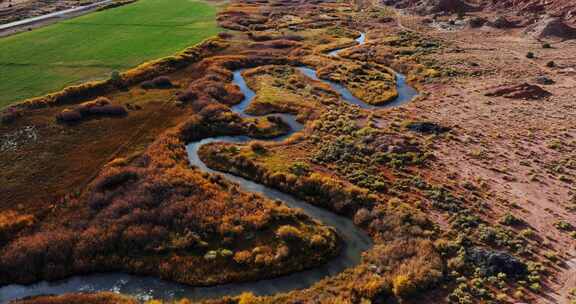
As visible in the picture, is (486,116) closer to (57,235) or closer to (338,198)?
(338,198)

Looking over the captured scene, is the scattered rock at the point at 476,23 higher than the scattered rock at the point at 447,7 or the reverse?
the reverse

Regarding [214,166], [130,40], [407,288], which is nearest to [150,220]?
[214,166]

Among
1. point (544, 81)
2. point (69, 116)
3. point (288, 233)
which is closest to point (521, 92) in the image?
point (544, 81)

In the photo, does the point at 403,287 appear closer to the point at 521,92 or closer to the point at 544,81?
the point at 521,92

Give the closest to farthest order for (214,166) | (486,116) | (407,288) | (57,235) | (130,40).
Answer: (407,288) < (57,235) < (214,166) < (486,116) < (130,40)

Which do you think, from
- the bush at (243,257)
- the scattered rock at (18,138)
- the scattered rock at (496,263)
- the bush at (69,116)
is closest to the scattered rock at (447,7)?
the scattered rock at (496,263)

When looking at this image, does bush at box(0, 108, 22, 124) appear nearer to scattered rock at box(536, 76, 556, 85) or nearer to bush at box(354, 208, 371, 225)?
bush at box(354, 208, 371, 225)

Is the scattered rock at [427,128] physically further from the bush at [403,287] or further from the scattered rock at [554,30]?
the scattered rock at [554,30]
